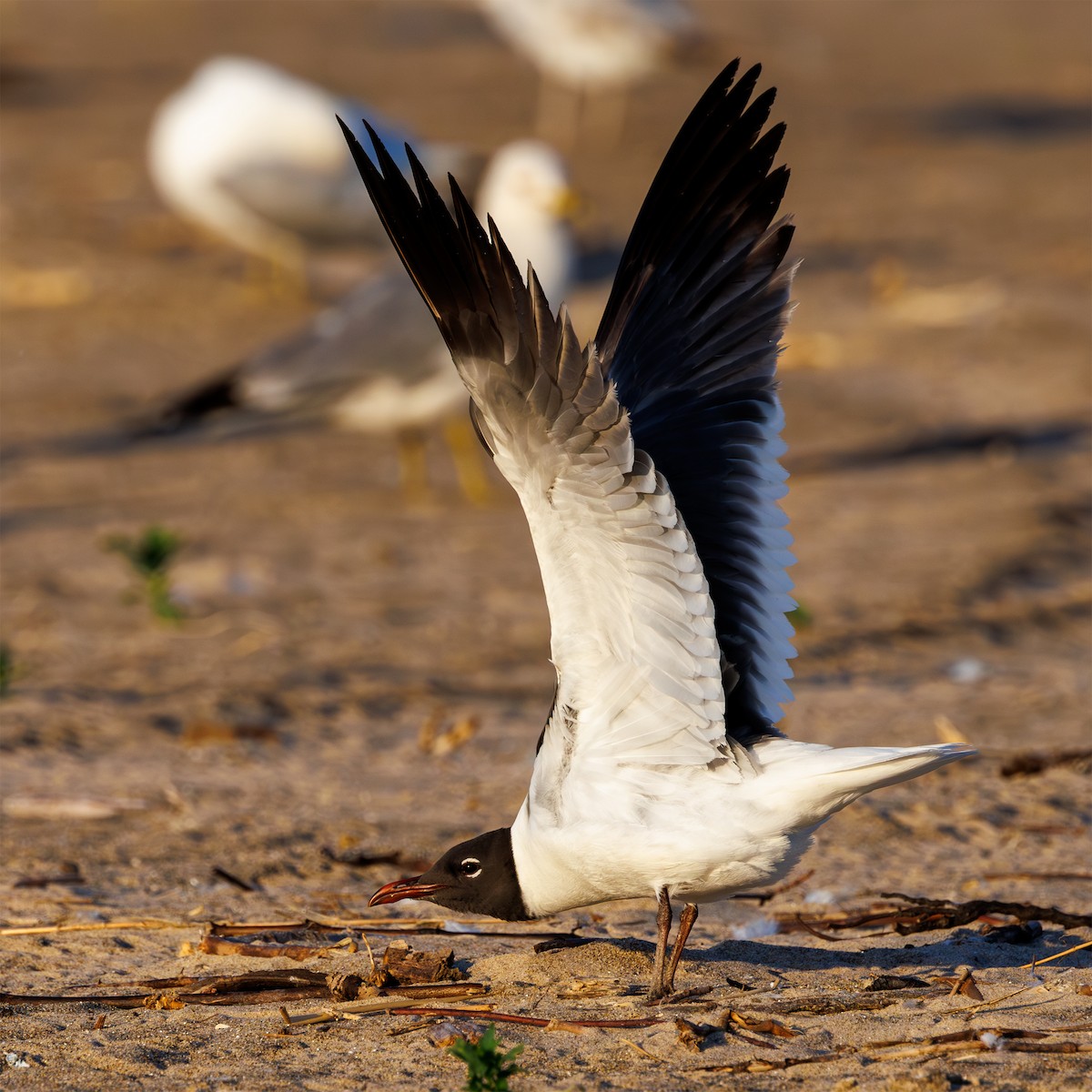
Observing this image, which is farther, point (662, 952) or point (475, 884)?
point (475, 884)

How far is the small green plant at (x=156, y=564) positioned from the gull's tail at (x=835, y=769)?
3905 mm

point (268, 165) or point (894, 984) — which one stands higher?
point (268, 165)

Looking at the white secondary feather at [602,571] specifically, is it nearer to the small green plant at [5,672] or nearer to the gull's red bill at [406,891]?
the gull's red bill at [406,891]

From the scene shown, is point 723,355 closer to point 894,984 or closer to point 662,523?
point 662,523

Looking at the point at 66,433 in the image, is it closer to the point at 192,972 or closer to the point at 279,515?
the point at 279,515

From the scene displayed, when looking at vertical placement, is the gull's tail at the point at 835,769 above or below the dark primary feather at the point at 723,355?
below

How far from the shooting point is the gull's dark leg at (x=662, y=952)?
3.60 meters

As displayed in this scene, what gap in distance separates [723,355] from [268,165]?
9.11m

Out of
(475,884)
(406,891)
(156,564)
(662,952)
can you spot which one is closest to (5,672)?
(156,564)

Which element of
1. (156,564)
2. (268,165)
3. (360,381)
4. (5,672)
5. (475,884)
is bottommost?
→ (475,884)

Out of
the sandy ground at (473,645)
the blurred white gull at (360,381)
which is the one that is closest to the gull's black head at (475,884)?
the sandy ground at (473,645)

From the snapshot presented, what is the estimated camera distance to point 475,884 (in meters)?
4.02

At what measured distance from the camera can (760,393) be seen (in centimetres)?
379

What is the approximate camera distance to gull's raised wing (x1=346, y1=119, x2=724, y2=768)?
331 cm
